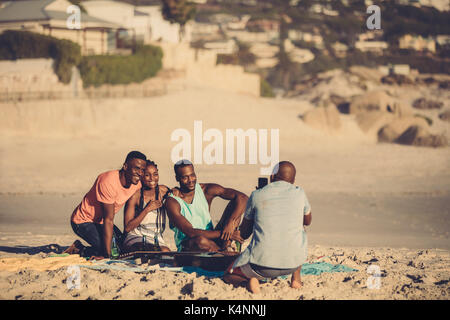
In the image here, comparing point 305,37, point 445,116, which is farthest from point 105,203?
point 305,37

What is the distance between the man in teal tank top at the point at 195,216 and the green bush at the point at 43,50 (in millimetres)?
20980

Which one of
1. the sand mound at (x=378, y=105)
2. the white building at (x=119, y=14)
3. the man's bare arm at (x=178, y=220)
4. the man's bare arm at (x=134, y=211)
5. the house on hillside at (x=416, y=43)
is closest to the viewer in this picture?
the man's bare arm at (x=178, y=220)

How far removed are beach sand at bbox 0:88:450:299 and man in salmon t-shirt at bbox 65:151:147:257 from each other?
470mm

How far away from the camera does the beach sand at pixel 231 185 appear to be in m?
5.87

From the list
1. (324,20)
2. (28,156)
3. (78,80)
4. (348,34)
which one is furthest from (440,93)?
(324,20)

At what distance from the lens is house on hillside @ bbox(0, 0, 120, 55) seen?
95.5 feet

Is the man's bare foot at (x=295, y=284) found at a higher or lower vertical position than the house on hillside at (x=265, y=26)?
lower

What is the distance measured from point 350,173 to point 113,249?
11.6 m

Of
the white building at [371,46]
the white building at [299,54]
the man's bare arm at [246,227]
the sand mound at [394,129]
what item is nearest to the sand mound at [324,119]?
the sand mound at [394,129]

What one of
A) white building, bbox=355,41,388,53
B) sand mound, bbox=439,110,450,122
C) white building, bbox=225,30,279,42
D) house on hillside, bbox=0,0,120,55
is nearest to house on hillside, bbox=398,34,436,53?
white building, bbox=355,41,388,53

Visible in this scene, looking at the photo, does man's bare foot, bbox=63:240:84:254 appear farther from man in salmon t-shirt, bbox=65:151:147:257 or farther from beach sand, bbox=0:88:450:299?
beach sand, bbox=0:88:450:299

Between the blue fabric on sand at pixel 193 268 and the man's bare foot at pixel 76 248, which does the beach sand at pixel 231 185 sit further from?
the man's bare foot at pixel 76 248
